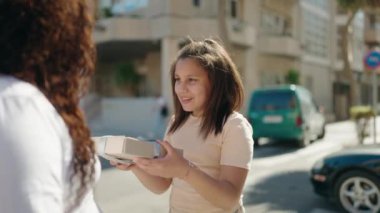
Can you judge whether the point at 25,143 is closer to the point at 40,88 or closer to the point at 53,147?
the point at 53,147

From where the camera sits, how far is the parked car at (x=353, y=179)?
19.4 ft

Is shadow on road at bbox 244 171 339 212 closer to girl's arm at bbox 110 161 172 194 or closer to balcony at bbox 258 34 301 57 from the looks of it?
girl's arm at bbox 110 161 172 194

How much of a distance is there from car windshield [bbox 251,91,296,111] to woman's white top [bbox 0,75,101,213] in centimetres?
1266

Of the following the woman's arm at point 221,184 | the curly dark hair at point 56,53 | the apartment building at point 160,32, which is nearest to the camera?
the curly dark hair at point 56,53

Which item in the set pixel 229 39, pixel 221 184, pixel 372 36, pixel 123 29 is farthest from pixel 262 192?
pixel 372 36

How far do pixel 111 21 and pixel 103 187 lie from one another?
51.2 feet

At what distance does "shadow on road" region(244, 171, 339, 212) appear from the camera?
21.3ft

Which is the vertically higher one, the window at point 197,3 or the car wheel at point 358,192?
the window at point 197,3

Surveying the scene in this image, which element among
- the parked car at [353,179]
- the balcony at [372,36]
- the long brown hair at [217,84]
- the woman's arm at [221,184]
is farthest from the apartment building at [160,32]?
the balcony at [372,36]

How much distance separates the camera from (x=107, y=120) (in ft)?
77.6

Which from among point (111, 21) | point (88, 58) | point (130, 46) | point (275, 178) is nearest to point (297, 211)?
point (275, 178)

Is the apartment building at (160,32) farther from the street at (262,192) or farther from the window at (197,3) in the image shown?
the street at (262,192)

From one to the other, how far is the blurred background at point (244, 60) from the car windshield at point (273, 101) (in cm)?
83

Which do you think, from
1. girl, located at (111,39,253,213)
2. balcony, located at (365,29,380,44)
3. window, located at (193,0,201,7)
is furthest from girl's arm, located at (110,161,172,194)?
balcony, located at (365,29,380,44)
